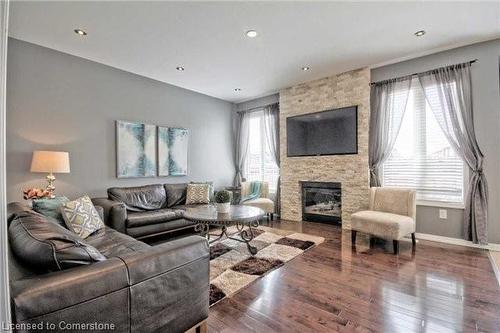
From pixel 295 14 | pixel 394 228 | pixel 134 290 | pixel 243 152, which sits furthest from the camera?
pixel 243 152

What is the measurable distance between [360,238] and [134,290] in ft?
11.5

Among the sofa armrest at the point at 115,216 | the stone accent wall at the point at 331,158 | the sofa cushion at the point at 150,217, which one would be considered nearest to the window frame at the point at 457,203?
the stone accent wall at the point at 331,158

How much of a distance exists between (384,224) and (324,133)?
2.12m

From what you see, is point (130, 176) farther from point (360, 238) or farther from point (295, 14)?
point (360, 238)

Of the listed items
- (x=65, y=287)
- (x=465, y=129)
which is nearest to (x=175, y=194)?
(x=65, y=287)

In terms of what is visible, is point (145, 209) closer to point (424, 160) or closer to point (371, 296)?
point (371, 296)

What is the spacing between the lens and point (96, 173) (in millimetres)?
3912

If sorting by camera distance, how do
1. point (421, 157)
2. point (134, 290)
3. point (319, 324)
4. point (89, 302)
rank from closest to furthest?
point (89, 302), point (134, 290), point (319, 324), point (421, 157)

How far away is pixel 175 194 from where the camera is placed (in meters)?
4.58

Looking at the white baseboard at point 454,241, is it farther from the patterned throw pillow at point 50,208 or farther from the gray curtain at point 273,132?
the patterned throw pillow at point 50,208

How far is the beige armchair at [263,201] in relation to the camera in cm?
486

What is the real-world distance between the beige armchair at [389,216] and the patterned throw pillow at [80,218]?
3.27 metres

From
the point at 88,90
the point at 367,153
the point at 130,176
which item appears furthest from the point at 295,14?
the point at 130,176

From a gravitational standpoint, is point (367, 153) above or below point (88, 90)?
below
